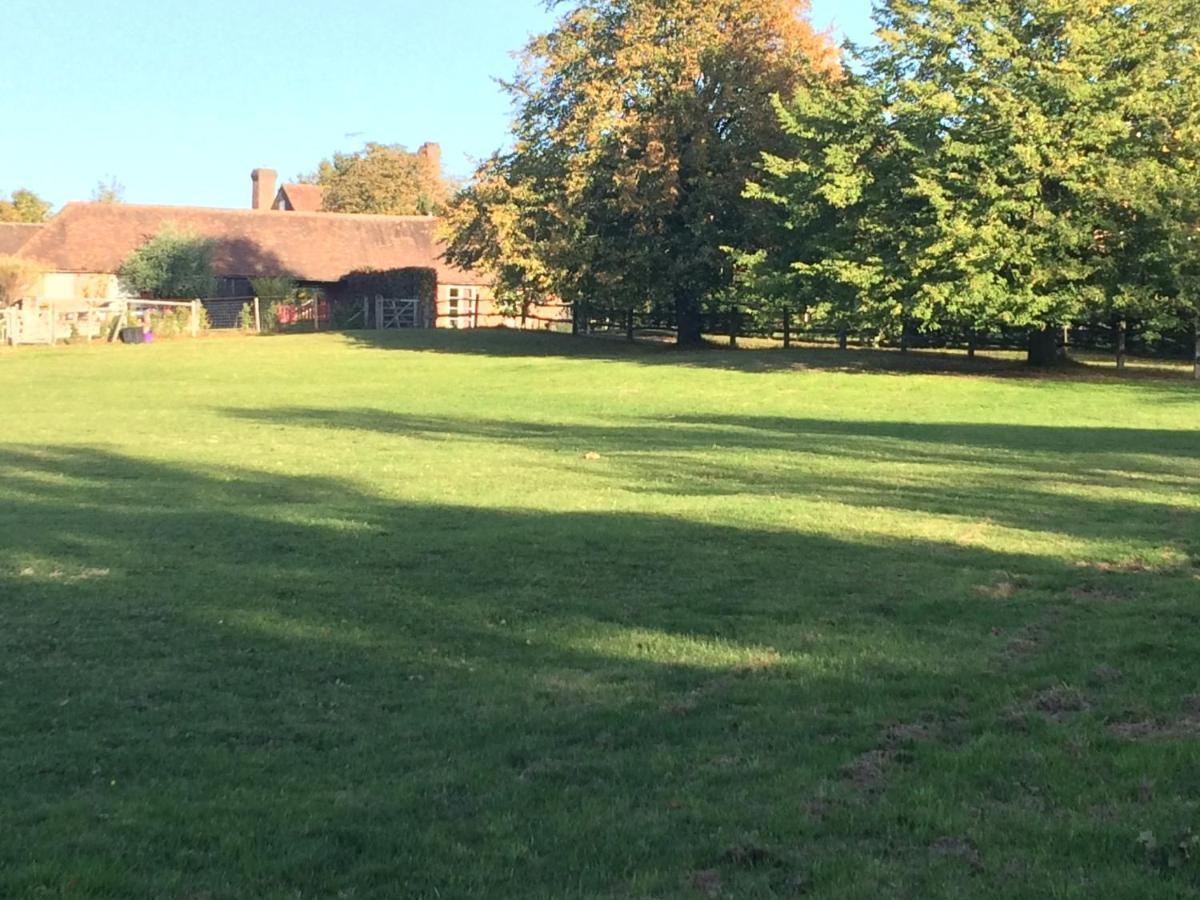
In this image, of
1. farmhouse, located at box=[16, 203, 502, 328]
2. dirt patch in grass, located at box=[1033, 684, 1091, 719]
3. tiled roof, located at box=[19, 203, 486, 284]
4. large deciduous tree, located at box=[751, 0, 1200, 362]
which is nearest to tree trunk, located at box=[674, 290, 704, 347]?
large deciduous tree, located at box=[751, 0, 1200, 362]

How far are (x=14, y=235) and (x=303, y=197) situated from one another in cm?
2388

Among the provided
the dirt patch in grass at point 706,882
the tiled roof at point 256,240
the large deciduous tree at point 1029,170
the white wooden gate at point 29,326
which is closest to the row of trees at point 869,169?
the large deciduous tree at point 1029,170

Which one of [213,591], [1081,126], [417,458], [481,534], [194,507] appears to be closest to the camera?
[213,591]

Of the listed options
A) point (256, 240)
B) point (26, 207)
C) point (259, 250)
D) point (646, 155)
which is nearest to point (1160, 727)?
point (646, 155)

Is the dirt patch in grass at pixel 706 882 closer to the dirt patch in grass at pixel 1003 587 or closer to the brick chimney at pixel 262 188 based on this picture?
the dirt patch in grass at pixel 1003 587

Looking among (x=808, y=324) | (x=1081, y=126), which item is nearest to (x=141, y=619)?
(x=1081, y=126)

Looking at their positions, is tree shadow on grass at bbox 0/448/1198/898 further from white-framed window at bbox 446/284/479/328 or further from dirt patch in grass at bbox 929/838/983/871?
white-framed window at bbox 446/284/479/328

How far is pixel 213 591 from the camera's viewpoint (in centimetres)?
821

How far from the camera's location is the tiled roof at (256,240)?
62.4m

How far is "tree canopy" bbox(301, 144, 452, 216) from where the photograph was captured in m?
90.1

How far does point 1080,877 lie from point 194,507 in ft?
32.4

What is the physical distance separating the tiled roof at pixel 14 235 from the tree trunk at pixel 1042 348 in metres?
55.9

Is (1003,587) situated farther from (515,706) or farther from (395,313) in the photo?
(395,313)

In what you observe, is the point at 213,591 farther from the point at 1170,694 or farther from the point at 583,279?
the point at 583,279
